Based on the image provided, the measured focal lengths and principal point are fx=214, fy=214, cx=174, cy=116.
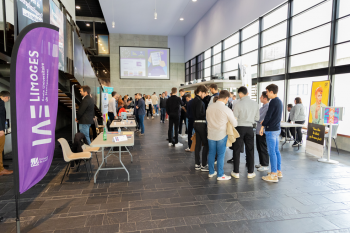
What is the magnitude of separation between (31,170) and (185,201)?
1881 mm

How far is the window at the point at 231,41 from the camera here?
36.6ft

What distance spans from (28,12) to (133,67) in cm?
1515

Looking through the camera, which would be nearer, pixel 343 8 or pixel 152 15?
pixel 343 8

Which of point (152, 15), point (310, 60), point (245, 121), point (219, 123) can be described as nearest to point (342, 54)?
point (310, 60)

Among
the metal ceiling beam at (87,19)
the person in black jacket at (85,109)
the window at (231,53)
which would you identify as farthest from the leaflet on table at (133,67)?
the person in black jacket at (85,109)

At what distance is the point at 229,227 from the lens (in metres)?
2.35

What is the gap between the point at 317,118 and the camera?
5266mm

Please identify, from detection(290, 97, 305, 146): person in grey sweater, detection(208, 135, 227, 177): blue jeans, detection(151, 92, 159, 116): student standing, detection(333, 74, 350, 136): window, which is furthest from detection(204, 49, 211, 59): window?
detection(208, 135, 227, 177): blue jeans

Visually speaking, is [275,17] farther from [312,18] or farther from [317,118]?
[317,118]

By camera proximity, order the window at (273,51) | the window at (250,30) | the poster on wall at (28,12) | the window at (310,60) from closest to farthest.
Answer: the poster on wall at (28,12) → the window at (310,60) → the window at (273,51) → the window at (250,30)

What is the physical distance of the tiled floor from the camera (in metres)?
2.38

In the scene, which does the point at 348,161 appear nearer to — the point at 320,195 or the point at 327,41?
the point at 320,195

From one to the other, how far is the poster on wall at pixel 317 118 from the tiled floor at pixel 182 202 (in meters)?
0.78

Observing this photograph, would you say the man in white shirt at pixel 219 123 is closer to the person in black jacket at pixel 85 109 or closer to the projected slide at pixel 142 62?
the person in black jacket at pixel 85 109
